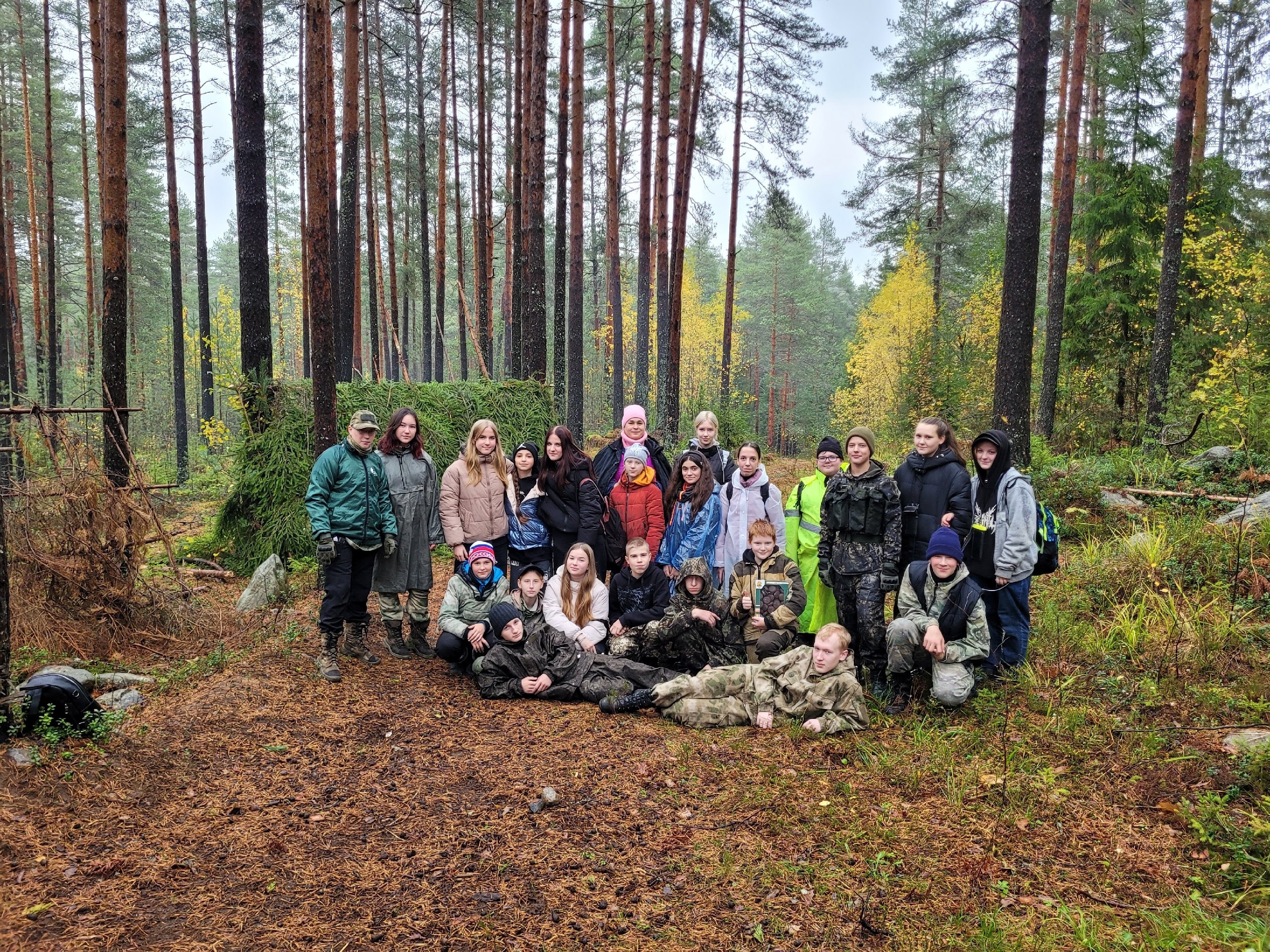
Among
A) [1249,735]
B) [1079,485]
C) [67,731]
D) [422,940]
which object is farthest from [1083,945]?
[1079,485]

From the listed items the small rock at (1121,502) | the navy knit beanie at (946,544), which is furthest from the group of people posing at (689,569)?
the small rock at (1121,502)

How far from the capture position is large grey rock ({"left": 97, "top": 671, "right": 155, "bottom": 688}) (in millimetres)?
5129

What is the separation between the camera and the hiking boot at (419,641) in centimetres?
623

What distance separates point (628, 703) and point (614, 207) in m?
15.7

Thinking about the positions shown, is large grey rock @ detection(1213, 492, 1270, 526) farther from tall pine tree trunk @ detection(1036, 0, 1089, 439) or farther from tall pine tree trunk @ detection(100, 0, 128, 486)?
tall pine tree trunk @ detection(100, 0, 128, 486)

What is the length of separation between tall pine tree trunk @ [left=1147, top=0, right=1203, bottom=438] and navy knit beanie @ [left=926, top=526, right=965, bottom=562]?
8145mm

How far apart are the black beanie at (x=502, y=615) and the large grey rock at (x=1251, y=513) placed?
263 inches

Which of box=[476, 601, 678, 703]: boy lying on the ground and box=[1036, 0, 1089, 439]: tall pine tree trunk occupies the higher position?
box=[1036, 0, 1089, 439]: tall pine tree trunk

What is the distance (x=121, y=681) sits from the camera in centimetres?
518

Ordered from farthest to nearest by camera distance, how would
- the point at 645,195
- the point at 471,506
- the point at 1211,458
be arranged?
1. the point at 645,195
2. the point at 1211,458
3. the point at 471,506

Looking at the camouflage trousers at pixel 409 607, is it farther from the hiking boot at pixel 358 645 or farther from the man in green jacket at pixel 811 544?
the man in green jacket at pixel 811 544

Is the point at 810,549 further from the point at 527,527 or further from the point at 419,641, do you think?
the point at 419,641

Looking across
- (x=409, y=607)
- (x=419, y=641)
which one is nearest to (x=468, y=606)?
(x=409, y=607)

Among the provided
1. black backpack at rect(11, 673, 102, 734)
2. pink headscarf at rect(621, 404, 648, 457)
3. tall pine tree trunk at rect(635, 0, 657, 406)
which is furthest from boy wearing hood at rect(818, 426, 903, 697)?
tall pine tree trunk at rect(635, 0, 657, 406)
